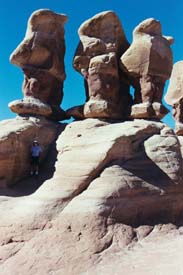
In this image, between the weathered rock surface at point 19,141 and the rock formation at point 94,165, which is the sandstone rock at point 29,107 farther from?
the weathered rock surface at point 19,141

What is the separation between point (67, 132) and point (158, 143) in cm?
246

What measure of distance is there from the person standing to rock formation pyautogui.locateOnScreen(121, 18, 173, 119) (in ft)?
A: 9.42

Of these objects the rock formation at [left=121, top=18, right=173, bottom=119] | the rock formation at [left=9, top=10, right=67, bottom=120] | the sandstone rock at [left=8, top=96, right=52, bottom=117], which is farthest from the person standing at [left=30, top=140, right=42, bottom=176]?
the rock formation at [left=121, top=18, right=173, bottom=119]

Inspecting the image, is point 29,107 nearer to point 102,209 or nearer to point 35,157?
point 35,157

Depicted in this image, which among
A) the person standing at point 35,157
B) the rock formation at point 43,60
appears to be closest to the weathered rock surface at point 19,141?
the person standing at point 35,157

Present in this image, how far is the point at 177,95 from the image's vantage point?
755 inches

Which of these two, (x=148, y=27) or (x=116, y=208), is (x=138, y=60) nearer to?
(x=148, y=27)

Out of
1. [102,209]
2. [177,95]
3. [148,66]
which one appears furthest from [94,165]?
[177,95]

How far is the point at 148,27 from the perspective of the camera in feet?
35.0

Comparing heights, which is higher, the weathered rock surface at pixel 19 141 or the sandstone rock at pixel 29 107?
the sandstone rock at pixel 29 107

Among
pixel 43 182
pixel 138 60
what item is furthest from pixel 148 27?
pixel 43 182

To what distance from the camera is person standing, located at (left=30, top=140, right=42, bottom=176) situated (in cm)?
908

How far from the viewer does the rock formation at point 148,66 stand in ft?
33.6

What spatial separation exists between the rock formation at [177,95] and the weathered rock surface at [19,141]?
9.29m
